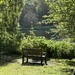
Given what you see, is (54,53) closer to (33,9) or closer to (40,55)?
(40,55)

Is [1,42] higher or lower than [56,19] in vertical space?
lower

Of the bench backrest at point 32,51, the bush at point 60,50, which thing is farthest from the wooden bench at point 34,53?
the bush at point 60,50

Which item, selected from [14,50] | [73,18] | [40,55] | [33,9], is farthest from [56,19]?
[33,9]

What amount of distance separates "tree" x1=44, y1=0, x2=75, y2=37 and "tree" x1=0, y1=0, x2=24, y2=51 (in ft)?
23.1

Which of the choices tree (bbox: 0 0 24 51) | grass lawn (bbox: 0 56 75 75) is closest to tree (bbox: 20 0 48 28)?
tree (bbox: 0 0 24 51)

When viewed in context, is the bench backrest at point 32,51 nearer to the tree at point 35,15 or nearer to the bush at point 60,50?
the bush at point 60,50

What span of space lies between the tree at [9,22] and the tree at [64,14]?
7.04 meters

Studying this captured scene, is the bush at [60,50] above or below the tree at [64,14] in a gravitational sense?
below

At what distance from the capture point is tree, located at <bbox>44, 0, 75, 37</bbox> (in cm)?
1245

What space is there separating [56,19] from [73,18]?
1.06 m

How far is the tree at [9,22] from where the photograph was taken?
19.8 metres

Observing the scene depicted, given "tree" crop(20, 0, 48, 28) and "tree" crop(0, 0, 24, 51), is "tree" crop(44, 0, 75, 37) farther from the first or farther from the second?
"tree" crop(20, 0, 48, 28)

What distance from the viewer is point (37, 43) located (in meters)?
20.3

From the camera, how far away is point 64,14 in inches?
499
